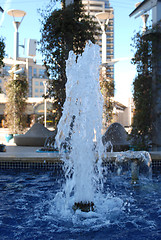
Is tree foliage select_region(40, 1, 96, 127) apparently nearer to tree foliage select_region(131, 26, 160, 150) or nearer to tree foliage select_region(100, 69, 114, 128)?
tree foliage select_region(131, 26, 160, 150)

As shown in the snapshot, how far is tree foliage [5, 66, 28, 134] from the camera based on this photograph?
47.9 feet

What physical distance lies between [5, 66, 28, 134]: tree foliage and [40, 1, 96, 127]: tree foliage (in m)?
6.09

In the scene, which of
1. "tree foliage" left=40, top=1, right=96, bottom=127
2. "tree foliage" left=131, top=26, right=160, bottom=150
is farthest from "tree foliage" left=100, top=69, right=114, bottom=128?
"tree foliage" left=131, top=26, right=160, bottom=150

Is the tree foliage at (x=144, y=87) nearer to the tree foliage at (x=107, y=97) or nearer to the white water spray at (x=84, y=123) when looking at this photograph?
the white water spray at (x=84, y=123)

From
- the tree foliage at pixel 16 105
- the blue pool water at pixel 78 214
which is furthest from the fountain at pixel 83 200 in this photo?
the tree foliage at pixel 16 105

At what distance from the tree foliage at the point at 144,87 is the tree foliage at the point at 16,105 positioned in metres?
8.12

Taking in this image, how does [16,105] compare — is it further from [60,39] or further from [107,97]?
[60,39]

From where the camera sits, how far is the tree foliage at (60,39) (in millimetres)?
8602

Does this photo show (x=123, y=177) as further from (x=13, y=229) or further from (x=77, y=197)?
(x=13, y=229)

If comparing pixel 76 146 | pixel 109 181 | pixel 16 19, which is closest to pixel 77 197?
pixel 76 146

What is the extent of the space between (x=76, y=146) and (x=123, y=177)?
8.34ft

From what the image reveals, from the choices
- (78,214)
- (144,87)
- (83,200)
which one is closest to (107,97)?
(144,87)

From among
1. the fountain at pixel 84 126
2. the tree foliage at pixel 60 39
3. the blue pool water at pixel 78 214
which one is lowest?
the blue pool water at pixel 78 214

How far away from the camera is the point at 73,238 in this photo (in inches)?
112
